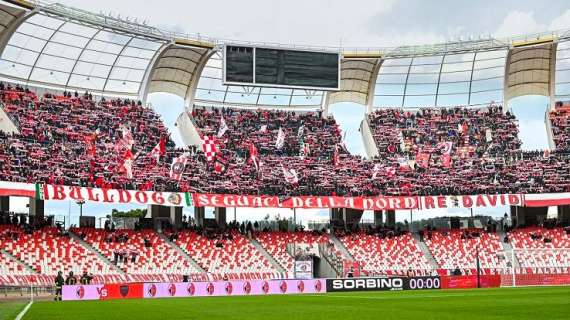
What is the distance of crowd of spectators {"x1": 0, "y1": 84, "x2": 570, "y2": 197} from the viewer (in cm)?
6059

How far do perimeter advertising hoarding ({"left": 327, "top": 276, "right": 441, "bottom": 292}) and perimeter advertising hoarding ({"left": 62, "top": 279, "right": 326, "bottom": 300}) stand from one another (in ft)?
3.14

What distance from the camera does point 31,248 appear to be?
52812 millimetres

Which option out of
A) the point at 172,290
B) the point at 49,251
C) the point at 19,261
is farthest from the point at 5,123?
the point at 172,290

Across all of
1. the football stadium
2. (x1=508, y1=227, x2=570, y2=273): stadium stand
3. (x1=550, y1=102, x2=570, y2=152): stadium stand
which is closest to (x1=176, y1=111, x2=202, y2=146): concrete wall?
the football stadium

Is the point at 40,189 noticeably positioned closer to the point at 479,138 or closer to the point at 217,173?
the point at 217,173

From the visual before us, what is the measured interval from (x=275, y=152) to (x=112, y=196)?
1806 cm

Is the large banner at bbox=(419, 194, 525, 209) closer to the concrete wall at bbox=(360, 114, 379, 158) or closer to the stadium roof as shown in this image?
→ the concrete wall at bbox=(360, 114, 379, 158)

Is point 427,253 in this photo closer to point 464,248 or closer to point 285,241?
point 464,248

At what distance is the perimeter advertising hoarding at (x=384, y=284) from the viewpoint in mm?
50719

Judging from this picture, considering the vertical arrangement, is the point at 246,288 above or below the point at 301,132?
below

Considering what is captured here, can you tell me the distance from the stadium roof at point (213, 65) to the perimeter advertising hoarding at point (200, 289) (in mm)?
21475

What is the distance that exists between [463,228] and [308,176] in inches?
575

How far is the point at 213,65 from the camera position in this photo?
6906 cm

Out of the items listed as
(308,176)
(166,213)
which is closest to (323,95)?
(308,176)
